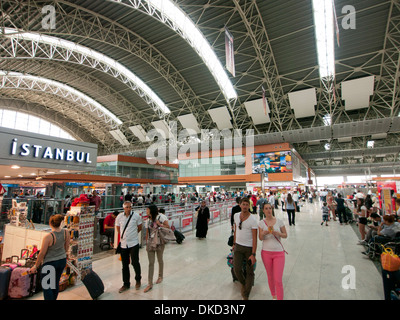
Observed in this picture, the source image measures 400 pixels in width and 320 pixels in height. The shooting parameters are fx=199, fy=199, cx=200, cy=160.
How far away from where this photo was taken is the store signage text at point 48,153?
14.3 feet

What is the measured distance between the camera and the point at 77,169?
5.44 meters

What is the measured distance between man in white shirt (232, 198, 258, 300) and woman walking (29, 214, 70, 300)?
9.10 ft

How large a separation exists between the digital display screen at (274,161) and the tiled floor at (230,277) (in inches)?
912

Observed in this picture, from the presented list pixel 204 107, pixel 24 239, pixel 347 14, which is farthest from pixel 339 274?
pixel 204 107

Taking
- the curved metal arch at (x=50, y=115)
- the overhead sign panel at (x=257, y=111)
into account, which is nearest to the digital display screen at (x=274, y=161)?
the overhead sign panel at (x=257, y=111)

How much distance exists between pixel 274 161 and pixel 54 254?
99.2 feet

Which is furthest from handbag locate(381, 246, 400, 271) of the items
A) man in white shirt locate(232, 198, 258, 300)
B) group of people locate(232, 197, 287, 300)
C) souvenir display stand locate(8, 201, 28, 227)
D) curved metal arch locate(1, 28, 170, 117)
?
curved metal arch locate(1, 28, 170, 117)

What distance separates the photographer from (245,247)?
3379mm

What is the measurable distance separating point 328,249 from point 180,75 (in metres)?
20.3

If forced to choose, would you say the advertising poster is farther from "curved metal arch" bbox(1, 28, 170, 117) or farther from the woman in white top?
"curved metal arch" bbox(1, 28, 170, 117)

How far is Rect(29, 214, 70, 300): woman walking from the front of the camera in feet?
9.53

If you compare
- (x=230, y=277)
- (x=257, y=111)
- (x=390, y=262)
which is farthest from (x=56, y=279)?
(x=257, y=111)

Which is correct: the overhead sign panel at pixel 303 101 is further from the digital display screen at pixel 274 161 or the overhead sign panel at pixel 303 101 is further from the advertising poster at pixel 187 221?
the advertising poster at pixel 187 221

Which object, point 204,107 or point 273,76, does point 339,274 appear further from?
point 204,107
